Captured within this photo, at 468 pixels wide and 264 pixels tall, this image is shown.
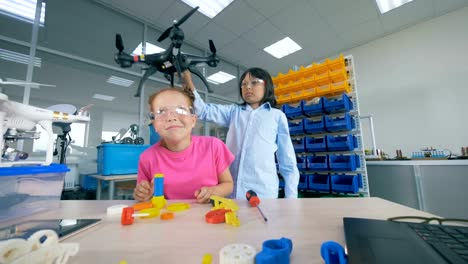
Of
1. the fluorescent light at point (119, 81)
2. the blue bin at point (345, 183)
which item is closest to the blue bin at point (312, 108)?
the blue bin at point (345, 183)

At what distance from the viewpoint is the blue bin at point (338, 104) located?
1.65m

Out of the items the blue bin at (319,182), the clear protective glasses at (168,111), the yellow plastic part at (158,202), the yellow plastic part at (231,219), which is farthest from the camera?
the blue bin at (319,182)

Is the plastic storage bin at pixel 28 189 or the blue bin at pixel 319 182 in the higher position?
the plastic storage bin at pixel 28 189

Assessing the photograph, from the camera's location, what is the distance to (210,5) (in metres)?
2.28

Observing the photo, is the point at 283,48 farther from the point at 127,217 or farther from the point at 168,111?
the point at 127,217

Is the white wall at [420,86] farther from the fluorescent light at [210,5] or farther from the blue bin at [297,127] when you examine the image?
the fluorescent light at [210,5]

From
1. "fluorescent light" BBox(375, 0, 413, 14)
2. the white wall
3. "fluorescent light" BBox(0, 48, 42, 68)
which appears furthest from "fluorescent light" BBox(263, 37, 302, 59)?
"fluorescent light" BBox(0, 48, 42, 68)

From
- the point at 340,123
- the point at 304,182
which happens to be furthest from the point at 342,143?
the point at 304,182

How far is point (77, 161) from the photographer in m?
2.27

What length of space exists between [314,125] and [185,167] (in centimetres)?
151

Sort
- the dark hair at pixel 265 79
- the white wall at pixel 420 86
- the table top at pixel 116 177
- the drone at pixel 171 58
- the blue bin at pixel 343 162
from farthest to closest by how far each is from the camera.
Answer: the white wall at pixel 420 86, the blue bin at pixel 343 162, the table top at pixel 116 177, the dark hair at pixel 265 79, the drone at pixel 171 58

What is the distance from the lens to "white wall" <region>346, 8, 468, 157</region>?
2330 millimetres

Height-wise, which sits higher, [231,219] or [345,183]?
[231,219]

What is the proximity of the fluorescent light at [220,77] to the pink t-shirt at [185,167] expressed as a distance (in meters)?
3.31
